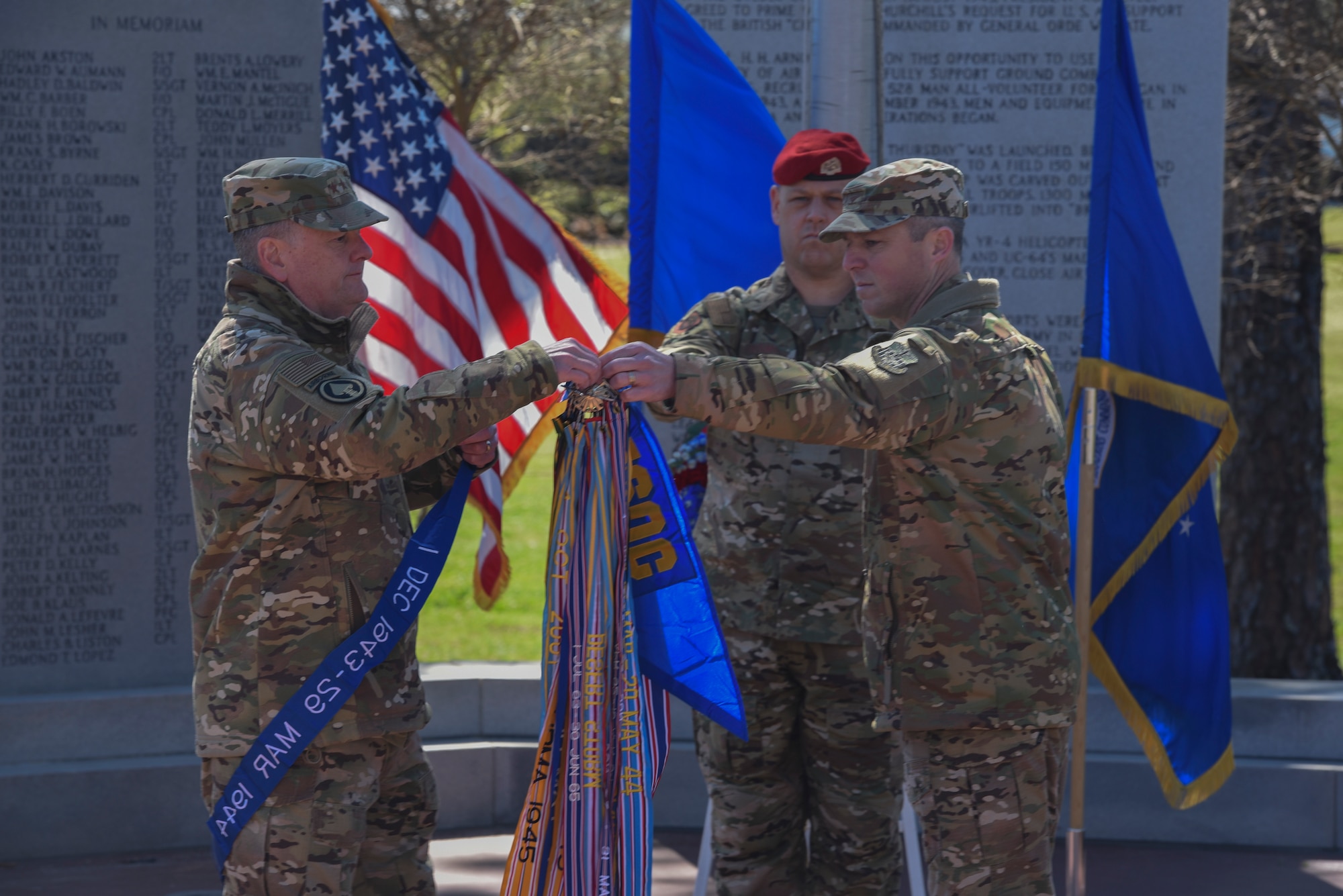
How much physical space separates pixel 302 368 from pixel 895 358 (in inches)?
46.0

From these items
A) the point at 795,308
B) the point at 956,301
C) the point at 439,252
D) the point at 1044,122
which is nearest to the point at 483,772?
the point at 439,252

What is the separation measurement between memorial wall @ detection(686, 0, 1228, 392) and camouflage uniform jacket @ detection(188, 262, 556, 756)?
289 centimetres

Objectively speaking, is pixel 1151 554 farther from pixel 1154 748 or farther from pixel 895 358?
pixel 895 358

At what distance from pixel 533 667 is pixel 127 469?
1681mm

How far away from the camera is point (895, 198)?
9.71 feet

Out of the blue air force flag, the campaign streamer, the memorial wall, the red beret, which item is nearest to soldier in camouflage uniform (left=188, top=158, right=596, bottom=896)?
the campaign streamer

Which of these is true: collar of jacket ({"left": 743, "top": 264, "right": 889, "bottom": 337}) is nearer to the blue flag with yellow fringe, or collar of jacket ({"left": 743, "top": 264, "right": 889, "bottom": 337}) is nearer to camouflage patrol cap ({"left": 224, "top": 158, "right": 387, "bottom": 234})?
the blue flag with yellow fringe

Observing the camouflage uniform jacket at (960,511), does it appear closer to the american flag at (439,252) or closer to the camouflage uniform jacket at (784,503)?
the camouflage uniform jacket at (784,503)

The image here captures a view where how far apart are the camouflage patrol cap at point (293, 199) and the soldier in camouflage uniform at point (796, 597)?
102 centimetres

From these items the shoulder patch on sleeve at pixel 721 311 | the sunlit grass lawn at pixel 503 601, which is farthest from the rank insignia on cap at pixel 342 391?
the sunlit grass lawn at pixel 503 601

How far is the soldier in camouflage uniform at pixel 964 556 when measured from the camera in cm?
294

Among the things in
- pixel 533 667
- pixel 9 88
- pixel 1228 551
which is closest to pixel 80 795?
pixel 533 667

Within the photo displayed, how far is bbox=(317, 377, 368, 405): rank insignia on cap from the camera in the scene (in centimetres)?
275

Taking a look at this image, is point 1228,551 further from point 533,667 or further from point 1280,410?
Answer: point 533,667
